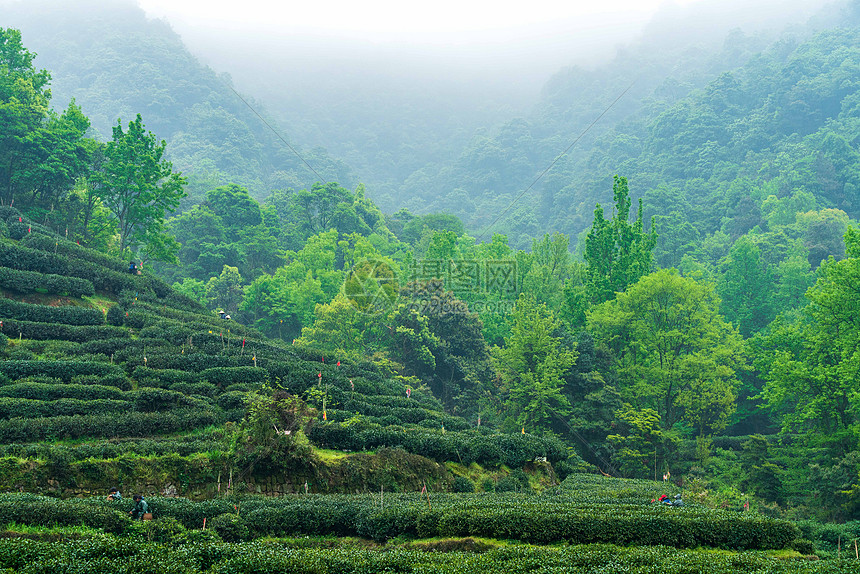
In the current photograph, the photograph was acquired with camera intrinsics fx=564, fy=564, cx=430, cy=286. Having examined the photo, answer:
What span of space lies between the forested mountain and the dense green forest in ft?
142

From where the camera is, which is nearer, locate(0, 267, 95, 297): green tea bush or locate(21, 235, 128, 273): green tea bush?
locate(0, 267, 95, 297): green tea bush

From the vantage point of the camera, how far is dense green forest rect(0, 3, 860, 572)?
19.1 m

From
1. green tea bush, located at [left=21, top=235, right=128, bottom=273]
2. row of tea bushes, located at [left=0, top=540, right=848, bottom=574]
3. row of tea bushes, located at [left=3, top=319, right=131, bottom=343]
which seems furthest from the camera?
green tea bush, located at [left=21, top=235, right=128, bottom=273]

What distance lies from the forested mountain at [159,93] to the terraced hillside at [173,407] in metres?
82.8

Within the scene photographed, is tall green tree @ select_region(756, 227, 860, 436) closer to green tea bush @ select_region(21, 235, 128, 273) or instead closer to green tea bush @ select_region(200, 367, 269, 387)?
green tea bush @ select_region(200, 367, 269, 387)

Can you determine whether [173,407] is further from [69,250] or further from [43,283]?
[69,250]

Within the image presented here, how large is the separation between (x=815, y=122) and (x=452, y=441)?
95.6m

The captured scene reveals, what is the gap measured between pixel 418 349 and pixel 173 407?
2220 cm

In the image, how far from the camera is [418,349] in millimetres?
42125

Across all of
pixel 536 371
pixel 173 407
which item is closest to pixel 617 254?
pixel 536 371

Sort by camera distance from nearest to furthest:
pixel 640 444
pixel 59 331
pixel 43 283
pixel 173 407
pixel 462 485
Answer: pixel 173 407
pixel 462 485
pixel 59 331
pixel 43 283
pixel 640 444

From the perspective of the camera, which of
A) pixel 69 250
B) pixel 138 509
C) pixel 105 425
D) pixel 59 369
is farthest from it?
pixel 69 250

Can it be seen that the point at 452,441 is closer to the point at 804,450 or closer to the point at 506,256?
the point at 804,450

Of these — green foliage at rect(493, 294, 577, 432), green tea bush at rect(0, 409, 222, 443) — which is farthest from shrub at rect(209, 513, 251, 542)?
green foliage at rect(493, 294, 577, 432)
